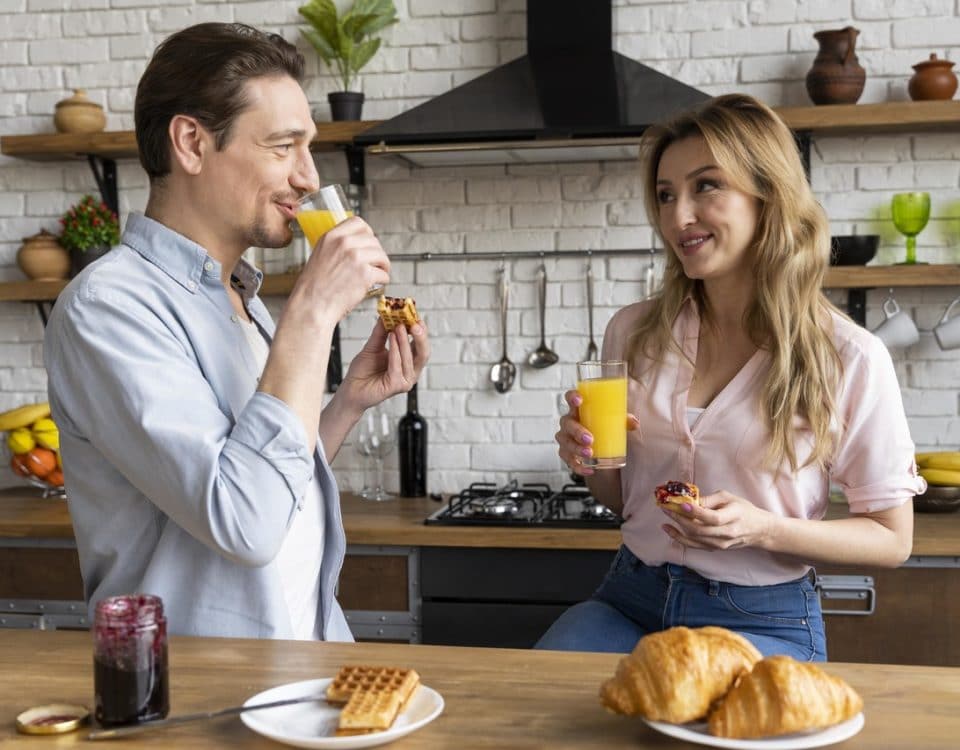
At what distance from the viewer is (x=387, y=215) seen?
3686 millimetres

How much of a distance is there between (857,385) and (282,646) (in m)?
1.18

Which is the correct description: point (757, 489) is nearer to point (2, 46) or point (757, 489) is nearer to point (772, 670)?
point (772, 670)

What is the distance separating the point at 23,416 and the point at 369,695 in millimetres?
2692

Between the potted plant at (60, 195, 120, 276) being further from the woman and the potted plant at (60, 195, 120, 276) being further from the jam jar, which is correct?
the jam jar

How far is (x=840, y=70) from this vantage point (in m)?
3.21

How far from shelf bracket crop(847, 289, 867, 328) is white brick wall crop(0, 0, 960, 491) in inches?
2.0

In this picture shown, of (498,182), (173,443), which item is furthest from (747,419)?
(498,182)

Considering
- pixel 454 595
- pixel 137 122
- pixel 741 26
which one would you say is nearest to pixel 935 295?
pixel 741 26

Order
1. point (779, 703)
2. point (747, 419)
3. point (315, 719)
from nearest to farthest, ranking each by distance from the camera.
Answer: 1. point (779, 703)
2. point (315, 719)
3. point (747, 419)

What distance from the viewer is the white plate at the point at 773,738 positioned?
110cm

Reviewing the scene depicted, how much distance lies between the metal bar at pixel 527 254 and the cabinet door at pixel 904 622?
120cm

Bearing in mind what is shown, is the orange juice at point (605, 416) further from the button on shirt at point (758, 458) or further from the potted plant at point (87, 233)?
the potted plant at point (87, 233)

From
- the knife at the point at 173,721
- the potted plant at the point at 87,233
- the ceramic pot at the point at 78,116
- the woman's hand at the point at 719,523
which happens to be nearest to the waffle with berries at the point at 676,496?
the woman's hand at the point at 719,523

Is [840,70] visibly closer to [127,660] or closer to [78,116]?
[78,116]
